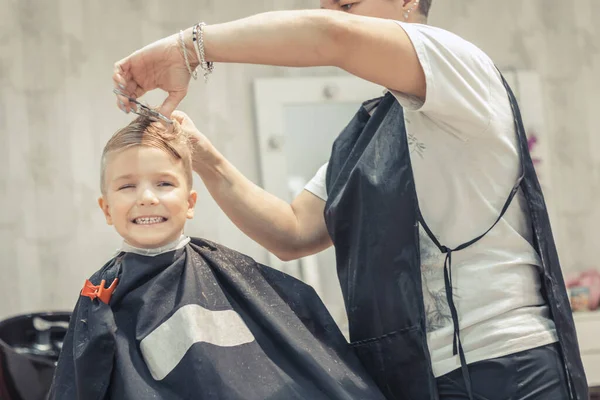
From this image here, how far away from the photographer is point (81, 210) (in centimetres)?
386

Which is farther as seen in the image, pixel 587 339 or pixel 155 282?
pixel 587 339

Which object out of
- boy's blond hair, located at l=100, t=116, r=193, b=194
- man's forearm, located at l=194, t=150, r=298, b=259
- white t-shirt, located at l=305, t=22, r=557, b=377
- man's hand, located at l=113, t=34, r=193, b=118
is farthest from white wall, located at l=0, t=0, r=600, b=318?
white t-shirt, located at l=305, t=22, r=557, b=377

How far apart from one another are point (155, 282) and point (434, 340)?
0.56 meters

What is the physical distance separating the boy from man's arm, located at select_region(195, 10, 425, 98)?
35 centimetres

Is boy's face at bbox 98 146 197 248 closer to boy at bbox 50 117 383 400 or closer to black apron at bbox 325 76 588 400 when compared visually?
boy at bbox 50 117 383 400

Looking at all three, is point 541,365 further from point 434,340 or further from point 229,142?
point 229,142

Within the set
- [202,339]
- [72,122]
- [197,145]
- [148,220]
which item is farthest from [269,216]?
[72,122]

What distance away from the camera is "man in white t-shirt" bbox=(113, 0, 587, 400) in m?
1.28

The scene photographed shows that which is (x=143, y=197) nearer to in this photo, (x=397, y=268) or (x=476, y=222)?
(x=397, y=268)

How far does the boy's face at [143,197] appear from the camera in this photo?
1475mm

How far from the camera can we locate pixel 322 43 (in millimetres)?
1249

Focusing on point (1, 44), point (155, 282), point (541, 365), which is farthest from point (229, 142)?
point (541, 365)

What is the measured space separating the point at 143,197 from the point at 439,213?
58cm

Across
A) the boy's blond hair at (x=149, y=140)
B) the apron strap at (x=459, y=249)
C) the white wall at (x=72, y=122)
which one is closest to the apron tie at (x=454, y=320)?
the apron strap at (x=459, y=249)
